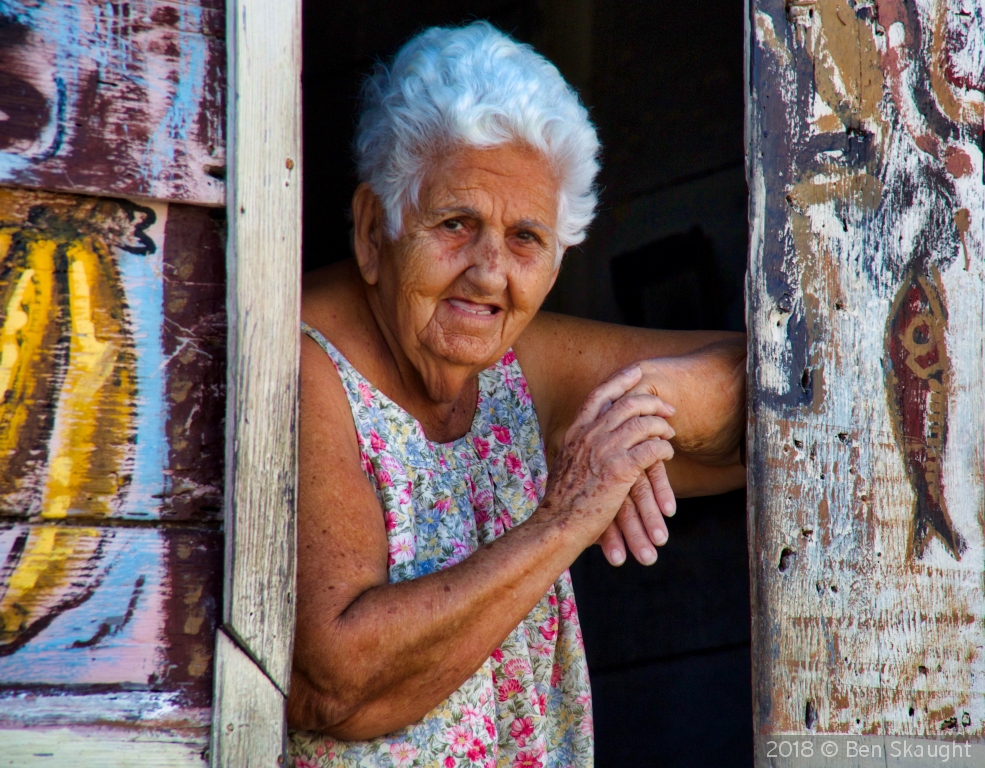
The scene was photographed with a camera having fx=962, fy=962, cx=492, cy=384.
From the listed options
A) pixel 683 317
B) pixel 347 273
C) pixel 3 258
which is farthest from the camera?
pixel 683 317

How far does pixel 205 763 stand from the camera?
4.49 feet

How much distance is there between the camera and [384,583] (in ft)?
5.51

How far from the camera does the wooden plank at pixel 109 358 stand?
4.33 feet

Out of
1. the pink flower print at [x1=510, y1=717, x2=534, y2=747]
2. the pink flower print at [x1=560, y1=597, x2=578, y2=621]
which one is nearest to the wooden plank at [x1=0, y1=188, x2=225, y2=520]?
the pink flower print at [x1=510, y1=717, x2=534, y2=747]

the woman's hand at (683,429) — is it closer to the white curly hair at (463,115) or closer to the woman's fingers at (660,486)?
the woman's fingers at (660,486)

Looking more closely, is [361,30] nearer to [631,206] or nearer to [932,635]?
[631,206]

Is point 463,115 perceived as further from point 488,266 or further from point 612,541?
point 612,541

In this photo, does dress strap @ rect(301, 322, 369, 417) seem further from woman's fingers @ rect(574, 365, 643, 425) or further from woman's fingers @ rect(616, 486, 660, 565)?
woman's fingers @ rect(616, 486, 660, 565)

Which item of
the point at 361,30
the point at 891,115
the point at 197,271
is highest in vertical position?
the point at 361,30

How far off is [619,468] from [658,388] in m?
0.27

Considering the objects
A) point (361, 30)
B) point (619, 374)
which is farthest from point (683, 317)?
point (361, 30)

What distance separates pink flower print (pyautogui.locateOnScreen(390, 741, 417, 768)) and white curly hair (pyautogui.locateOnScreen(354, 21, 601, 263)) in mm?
1000

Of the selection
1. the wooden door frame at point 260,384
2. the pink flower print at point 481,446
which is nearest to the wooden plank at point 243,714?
the wooden door frame at point 260,384

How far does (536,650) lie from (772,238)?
102cm
